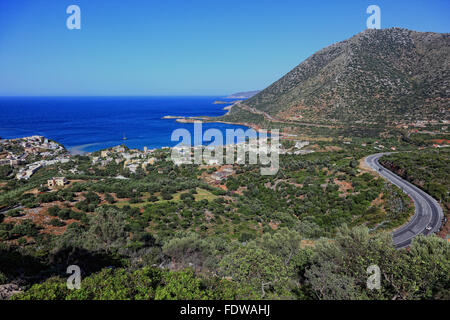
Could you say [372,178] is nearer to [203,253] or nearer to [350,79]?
[203,253]

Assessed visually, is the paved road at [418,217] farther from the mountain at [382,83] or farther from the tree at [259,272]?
the mountain at [382,83]

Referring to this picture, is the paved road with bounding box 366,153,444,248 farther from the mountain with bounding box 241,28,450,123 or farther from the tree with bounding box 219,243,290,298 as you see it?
the mountain with bounding box 241,28,450,123

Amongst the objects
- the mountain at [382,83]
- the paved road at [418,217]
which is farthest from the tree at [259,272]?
the mountain at [382,83]

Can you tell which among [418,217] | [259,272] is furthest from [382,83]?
[259,272]

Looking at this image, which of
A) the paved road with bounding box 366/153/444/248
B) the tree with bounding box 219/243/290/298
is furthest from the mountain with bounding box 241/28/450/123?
the tree with bounding box 219/243/290/298
